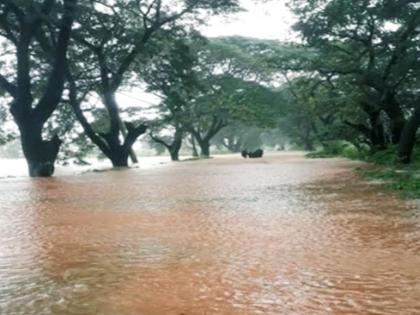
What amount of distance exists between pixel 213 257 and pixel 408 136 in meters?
11.7

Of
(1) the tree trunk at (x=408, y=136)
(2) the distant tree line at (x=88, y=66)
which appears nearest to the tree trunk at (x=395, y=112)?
(1) the tree trunk at (x=408, y=136)

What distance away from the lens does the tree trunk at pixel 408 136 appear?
556 inches

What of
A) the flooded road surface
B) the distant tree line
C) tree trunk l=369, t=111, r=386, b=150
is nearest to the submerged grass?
tree trunk l=369, t=111, r=386, b=150

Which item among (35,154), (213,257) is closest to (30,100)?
(35,154)

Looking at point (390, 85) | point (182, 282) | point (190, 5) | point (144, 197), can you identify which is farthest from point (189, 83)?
point (182, 282)

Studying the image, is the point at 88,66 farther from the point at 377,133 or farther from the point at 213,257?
the point at 213,257

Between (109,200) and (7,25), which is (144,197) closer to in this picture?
(109,200)

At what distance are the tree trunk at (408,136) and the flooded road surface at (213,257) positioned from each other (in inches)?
273

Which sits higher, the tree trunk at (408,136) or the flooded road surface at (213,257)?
the tree trunk at (408,136)

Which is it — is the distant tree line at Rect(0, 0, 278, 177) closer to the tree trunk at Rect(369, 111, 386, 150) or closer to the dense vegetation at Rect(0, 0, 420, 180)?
the dense vegetation at Rect(0, 0, 420, 180)

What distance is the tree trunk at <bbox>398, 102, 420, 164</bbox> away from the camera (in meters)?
14.1

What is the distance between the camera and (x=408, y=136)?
14.5m

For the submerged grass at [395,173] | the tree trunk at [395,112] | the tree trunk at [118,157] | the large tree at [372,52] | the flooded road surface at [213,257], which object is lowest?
the flooded road surface at [213,257]

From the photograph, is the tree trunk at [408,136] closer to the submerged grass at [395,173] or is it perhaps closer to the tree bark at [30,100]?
the submerged grass at [395,173]
